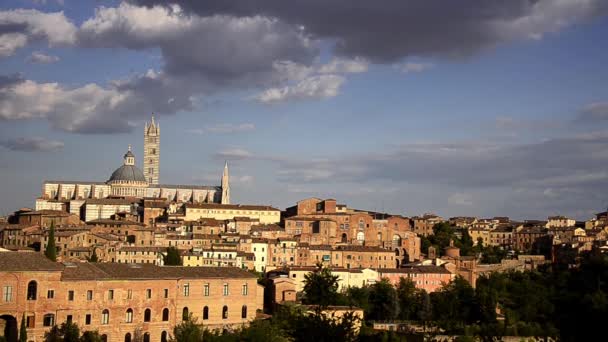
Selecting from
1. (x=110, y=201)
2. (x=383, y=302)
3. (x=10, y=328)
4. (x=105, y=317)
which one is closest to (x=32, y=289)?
(x=10, y=328)

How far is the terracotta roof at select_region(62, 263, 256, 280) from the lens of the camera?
102ft

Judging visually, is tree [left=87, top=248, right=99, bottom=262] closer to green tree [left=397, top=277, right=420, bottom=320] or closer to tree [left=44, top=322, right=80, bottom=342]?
tree [left=44, top=322, right=80, bottom=342]

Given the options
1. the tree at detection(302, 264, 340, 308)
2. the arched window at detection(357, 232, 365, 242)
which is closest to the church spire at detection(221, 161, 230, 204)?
the arched window at detection(357, 232, 365, 242)

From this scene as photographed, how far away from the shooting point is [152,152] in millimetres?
96625

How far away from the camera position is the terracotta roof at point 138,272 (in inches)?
1227

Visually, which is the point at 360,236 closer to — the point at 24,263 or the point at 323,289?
the point at 24,263

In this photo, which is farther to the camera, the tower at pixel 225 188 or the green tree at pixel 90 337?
the tower at pixel 225 188

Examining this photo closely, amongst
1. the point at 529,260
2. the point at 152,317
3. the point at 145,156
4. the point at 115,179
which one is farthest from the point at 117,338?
the point at 145,156

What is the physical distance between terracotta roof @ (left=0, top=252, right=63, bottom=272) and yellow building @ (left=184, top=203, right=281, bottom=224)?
31446mm

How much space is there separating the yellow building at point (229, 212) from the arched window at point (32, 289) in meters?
32.4

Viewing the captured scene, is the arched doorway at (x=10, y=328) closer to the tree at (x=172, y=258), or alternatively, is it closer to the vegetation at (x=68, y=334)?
the vegetation at (x=68, y=334)

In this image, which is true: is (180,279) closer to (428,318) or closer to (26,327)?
(26,327)

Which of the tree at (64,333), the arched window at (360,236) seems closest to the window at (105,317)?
the tree at (64,333)

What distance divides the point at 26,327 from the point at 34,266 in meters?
2.27
